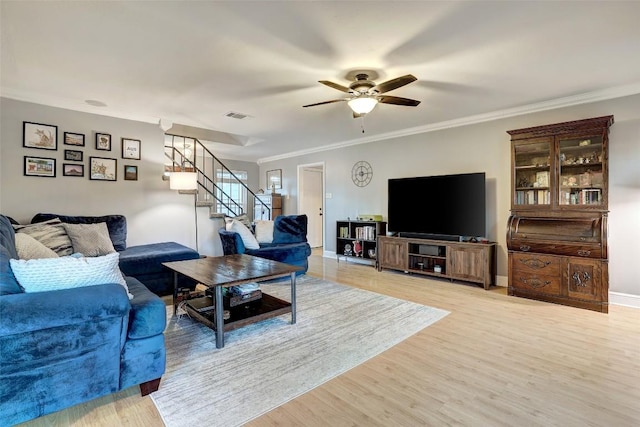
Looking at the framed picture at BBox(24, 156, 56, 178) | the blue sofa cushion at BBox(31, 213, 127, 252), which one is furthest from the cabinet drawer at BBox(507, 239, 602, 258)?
the framed picture at BBox(24, 156, 56, 178)

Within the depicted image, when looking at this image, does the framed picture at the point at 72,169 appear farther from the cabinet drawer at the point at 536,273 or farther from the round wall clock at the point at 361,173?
the cabinet drawer at the point at 536,273

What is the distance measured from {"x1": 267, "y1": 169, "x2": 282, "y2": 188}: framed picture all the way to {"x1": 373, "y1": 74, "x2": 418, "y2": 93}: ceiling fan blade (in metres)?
5.42

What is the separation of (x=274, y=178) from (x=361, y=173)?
301cm

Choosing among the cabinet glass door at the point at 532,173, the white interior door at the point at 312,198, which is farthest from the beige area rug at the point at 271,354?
the white interior door at the point at 312,198

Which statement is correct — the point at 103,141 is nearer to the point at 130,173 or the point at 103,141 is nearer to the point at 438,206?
the point at 130,173

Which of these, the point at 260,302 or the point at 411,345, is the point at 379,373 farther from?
the point at 260,302

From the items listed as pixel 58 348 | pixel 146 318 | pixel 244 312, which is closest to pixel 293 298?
pixel 244 312

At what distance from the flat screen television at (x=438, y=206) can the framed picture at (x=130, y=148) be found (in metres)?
4.07

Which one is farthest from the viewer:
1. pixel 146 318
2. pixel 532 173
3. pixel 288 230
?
pixel 288 230

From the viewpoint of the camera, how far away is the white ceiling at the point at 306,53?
2.10 meters

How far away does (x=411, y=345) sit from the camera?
8.48 feet

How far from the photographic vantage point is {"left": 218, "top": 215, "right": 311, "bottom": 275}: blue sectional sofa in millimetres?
4504

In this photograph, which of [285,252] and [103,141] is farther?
[285,252]

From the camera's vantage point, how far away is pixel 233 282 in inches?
101
